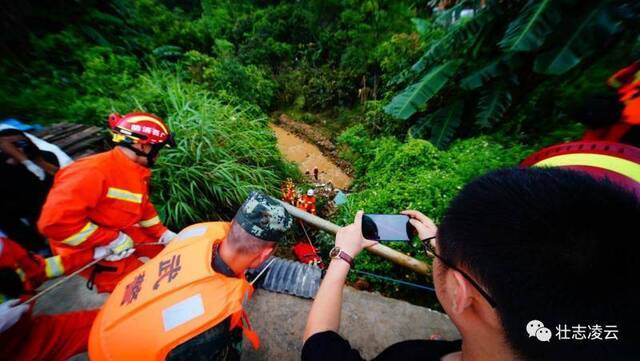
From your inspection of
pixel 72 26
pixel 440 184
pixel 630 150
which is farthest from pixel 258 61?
pixel 630 150

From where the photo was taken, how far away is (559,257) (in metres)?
0.65

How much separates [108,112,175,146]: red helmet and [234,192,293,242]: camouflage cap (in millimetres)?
1408

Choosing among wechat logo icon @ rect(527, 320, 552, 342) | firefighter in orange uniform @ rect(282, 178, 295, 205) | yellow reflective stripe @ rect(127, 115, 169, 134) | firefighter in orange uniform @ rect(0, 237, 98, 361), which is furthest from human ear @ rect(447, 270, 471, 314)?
firefighter in orange uniform @ rect(282, 178, 295, 205)

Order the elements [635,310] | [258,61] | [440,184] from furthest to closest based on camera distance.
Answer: [258,61], [440,184], [635,310]

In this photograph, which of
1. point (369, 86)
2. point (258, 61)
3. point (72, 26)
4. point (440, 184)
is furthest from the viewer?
point (258, 61)

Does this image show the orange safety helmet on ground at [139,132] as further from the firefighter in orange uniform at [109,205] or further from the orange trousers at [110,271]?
the orange trousers at [110,271]

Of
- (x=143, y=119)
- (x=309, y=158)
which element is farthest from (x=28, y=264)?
(x=309, y=158)

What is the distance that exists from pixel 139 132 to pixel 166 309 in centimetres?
165

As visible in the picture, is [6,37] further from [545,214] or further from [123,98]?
[545,214]

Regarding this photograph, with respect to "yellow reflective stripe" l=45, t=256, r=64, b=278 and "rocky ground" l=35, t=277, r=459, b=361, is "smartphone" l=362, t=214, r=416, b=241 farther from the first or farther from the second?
"yellow reflective stripe" l=45, t=256, r=64, b=278

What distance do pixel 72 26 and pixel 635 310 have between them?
9726 millimetres

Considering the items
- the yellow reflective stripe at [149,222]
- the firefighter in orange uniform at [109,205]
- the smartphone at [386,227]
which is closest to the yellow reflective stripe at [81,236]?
the firefighter in orange uniform at [109,205]

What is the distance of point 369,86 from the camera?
386 inches

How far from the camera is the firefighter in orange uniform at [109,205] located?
2.07 m
